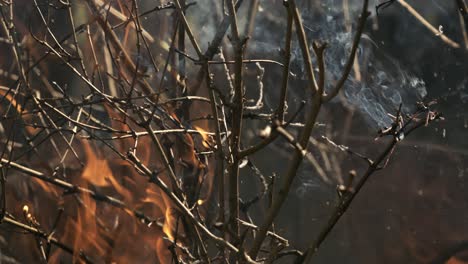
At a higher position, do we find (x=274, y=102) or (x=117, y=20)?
(x=117, y=20)

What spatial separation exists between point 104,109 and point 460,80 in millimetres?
1481

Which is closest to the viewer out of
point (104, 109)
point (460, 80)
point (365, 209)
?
point (460, 80)

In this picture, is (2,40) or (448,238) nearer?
(448,238)

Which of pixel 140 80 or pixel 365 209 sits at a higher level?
pixel 140 80

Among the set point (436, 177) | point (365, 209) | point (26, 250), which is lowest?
point (26, 250)

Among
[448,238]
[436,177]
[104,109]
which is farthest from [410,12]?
[104,109]

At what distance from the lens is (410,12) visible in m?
2.38

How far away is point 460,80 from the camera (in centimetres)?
232

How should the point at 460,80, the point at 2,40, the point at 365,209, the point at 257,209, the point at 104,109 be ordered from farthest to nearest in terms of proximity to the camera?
the point at 2,40, the point at 104,109, the point at 257,209, the point at 365,209, the point at 460,80

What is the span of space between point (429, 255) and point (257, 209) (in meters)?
0.70

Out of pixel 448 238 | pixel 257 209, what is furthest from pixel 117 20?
pixel 448 238

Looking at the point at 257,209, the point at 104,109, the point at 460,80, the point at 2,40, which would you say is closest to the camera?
the point at 460,80

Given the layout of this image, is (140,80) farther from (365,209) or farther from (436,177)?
(436,177)

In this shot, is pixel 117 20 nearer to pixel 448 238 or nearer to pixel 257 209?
pixel 257 209
